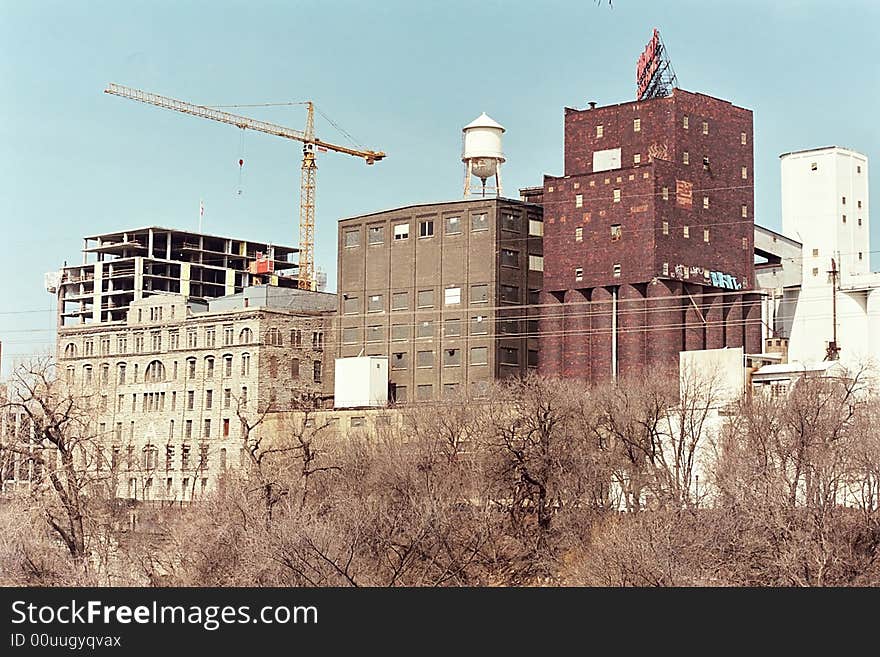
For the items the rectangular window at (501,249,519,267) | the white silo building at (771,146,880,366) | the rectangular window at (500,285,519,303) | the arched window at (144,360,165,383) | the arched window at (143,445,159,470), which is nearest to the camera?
the rectangular window at (500,285,519,303)

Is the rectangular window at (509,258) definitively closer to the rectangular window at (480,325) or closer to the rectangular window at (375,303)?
the rectangular window at (480,325)

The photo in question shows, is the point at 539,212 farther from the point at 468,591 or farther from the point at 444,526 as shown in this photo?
the point at 468,591

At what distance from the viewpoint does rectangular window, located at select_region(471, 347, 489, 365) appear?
365 ft

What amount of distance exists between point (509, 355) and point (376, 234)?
16.5 m

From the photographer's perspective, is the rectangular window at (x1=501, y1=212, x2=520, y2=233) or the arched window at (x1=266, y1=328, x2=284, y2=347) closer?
the rectangular window at (x1=501, y1=212, x2=520, y2=233)

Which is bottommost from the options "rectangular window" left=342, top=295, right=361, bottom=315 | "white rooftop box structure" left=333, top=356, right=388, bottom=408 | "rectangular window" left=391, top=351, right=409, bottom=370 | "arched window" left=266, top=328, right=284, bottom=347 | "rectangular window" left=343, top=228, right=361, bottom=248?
"white rooftop box structure" left=333, top=356, right=388, bottom=408

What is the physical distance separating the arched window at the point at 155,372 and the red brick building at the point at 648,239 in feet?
133

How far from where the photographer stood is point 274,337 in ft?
410

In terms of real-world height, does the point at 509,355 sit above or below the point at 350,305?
below

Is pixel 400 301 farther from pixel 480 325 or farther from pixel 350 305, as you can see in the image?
pixel 480 325

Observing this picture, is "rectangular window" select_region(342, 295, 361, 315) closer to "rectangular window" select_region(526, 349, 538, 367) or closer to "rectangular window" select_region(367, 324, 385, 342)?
"rectangular window" select_region(367, 324, 385, 342)

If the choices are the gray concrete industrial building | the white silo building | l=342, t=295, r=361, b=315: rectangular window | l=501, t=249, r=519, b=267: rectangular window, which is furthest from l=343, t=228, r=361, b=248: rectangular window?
the white silo building

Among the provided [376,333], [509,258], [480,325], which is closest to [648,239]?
[509,258]

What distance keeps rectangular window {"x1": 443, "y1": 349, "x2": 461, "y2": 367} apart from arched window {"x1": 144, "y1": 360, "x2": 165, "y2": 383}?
31.2 metres
